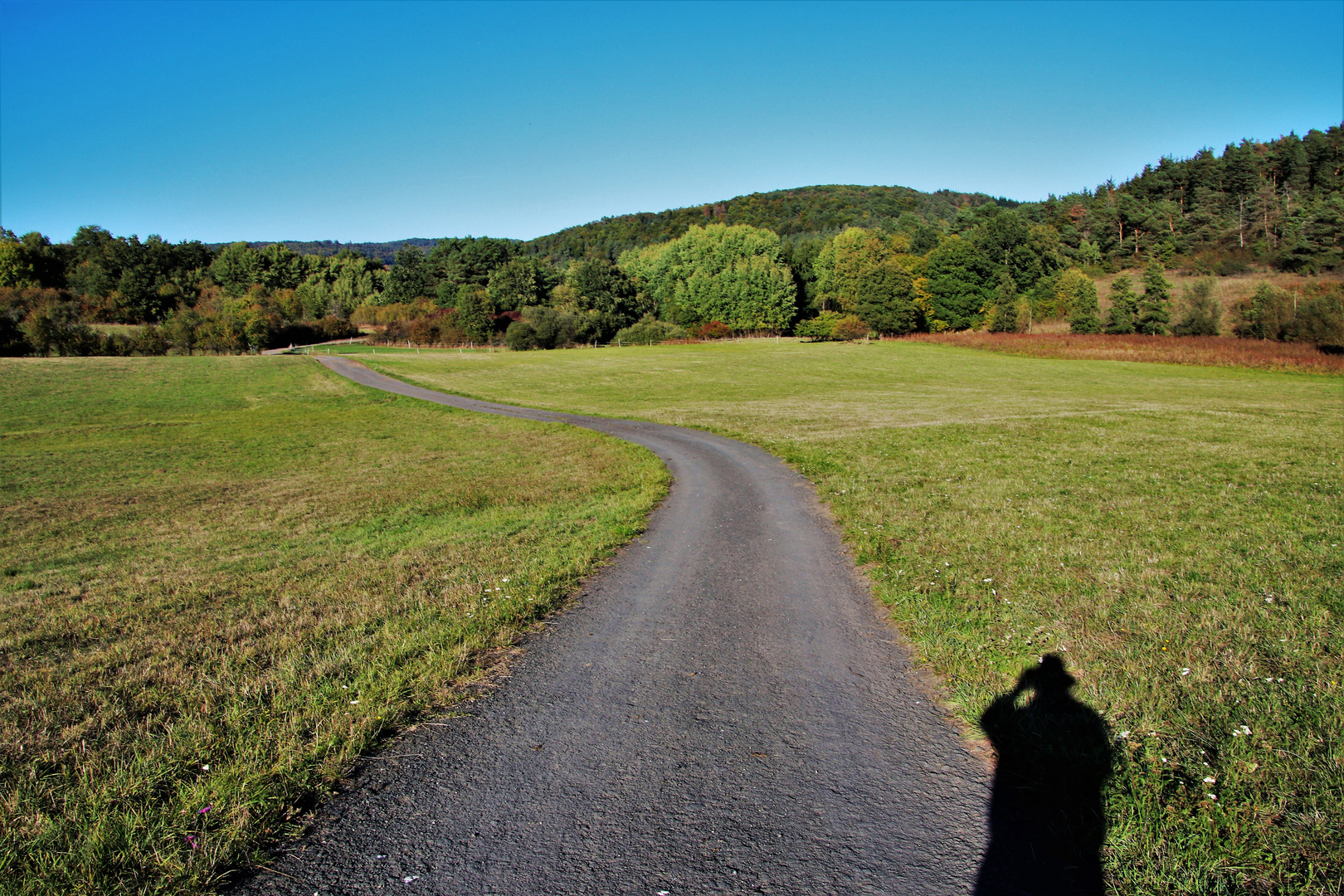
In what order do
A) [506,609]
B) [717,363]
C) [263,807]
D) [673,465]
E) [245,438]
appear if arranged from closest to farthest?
[263,807]
[506,609]
[673,465]
[245,438]
[717,363]

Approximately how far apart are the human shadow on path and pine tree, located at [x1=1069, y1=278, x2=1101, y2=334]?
89559 millimetres

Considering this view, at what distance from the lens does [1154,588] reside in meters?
7.58

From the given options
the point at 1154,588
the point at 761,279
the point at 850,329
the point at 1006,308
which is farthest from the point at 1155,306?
the point at 1154,588

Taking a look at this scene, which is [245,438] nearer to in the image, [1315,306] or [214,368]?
[214,368]

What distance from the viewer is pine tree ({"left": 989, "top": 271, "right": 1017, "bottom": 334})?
86375mm

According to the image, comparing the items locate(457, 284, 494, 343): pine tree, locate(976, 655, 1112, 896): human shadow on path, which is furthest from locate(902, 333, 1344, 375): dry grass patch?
locate(457, 284, 494, 343): pine tree

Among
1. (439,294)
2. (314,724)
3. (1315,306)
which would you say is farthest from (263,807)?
(439,294)

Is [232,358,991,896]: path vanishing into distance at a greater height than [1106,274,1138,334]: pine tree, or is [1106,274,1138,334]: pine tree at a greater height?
[1106,274,1138,334]: pine tree

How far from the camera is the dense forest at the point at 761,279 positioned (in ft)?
262

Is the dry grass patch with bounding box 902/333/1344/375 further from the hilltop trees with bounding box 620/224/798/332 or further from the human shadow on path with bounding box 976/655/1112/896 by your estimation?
the human shadow on path with bounding box 976/655/1112/896

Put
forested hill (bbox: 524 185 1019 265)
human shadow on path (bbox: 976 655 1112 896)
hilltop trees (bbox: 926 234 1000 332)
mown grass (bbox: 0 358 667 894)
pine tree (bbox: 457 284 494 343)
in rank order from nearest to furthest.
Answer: human shadow on path (bbox: 976 655 1112 896)
mown grass (bbox: 0 358 667 894)
hilltop trees (bbox: 926 234 1000 332)
pine tree (bbox: 457 284 494 343)
forested hill (bbox: 524 185 1019 265)

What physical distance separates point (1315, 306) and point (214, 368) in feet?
312

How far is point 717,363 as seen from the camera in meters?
63.2

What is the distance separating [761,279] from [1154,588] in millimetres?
97704
